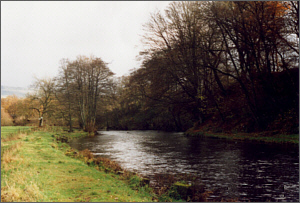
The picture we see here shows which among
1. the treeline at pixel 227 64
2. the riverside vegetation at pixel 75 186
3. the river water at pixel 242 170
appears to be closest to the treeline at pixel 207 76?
the treeline at pixel 227 64

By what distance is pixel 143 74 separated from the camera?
36.5 m

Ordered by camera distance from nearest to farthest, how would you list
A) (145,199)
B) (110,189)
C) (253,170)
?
(145,199)
(110,189)
(253,170)

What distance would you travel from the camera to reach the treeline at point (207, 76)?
2322 cm

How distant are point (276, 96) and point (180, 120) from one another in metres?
25.1

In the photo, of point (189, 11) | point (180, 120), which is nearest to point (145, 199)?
point (189, 11)

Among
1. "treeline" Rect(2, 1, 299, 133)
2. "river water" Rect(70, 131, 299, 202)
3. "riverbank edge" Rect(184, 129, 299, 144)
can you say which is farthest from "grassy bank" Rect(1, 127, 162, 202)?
"treeline" Rect(2, 1, 299, 133)

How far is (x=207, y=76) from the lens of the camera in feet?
116

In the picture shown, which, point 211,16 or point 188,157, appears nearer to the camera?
point 188,157

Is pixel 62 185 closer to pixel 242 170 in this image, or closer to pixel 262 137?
pixel 242 170

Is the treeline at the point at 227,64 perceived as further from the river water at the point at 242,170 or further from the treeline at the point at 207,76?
the river water at the point at 242,170

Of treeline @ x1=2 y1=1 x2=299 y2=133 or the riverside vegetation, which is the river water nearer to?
the riverside vegetation

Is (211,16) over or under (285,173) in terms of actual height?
over

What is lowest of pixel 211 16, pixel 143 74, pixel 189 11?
pixel 143 74

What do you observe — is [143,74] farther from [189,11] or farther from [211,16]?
[211,16]
